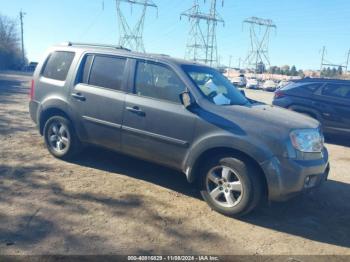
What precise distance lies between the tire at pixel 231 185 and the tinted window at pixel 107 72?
1856mm

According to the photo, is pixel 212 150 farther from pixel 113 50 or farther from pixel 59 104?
pixel 59 104

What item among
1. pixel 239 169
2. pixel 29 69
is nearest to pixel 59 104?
pixel 239 169

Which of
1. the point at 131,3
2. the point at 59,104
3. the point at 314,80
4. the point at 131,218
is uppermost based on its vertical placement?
the point at 131,3

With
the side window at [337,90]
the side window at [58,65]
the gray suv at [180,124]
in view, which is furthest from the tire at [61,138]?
the side window at [337,90]

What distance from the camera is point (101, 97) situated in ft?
17.8

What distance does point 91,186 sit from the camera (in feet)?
16.6

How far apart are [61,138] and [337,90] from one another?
7278 millimetres

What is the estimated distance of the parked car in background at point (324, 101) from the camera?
9.41 meters

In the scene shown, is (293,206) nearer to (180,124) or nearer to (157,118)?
(180,124)

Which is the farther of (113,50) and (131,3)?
(131,3)

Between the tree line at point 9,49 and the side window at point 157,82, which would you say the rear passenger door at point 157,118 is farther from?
the tree line at point 9,49

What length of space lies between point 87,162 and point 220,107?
Answer: 105 inches

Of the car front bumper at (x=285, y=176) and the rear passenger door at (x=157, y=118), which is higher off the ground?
the rear passenger door at (x=157, y=118)

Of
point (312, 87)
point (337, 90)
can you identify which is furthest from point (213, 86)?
point (337, 90)
